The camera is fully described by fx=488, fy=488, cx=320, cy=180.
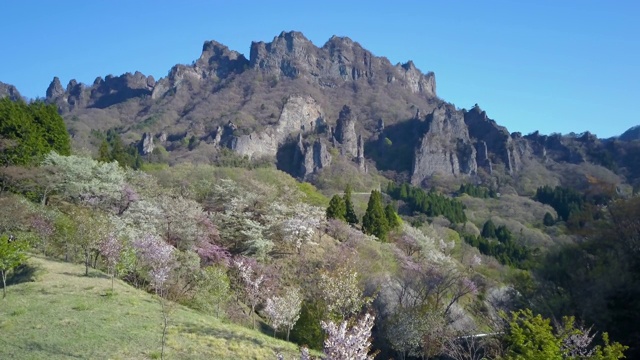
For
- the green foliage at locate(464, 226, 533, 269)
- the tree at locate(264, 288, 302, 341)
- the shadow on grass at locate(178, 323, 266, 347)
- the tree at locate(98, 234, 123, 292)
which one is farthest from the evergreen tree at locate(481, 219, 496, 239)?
the tree at locate(98, 234, 123, 292)

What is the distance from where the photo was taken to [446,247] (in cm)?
5544

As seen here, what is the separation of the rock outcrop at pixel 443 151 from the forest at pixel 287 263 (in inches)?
3672

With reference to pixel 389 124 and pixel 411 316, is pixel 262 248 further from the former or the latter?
pixel 389 124

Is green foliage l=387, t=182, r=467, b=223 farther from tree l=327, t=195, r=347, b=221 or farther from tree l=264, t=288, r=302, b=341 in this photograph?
tree l=264, t=288, r=302, b=341

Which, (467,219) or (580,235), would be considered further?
(467,219)

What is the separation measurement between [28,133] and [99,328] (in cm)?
2480

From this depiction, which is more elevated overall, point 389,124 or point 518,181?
point 389,124

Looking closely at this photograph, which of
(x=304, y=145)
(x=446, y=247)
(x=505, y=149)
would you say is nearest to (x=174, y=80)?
(x=304, y=145)

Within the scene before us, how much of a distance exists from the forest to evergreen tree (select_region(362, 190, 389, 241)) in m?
0.19

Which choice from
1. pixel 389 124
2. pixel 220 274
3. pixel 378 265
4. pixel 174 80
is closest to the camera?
pixel 220 274

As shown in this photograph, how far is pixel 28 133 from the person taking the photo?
111ft

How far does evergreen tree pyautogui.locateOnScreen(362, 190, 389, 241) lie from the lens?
46.7 meters

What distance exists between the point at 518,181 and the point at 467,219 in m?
55.6

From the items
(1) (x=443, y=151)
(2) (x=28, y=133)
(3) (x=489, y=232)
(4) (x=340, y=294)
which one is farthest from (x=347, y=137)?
(4) (x=340, y=294)
